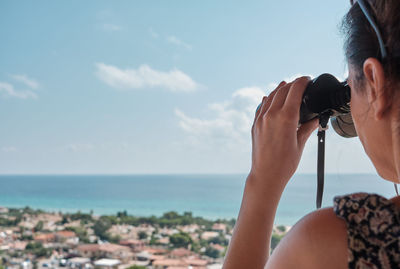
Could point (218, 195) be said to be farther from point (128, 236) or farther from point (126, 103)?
point (126, 103)

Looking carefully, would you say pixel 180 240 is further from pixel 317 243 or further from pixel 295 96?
pixel 317 243

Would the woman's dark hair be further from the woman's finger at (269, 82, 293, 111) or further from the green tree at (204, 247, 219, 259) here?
the green tree at (204, 247, 219, 259)

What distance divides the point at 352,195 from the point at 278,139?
14 cm

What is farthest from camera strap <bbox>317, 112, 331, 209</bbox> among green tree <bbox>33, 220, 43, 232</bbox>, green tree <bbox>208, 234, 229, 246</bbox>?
green tree <bbox>33, 220, 43, 232</bbox>

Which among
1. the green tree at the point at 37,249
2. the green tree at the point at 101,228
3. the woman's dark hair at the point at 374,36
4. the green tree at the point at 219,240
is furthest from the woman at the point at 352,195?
the green tree at the point at 37,249

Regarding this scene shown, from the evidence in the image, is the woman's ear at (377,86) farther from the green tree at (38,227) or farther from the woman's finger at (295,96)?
the green tree at (38,227)

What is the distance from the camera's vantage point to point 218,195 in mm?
3029

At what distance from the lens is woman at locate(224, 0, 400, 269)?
27 centimetres

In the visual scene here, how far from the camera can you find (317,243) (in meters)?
0.27

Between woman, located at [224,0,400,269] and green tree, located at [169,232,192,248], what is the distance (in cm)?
189

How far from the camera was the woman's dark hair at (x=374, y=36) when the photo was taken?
0.29m

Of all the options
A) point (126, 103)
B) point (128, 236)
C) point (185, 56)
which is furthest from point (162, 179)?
point (128, 236)

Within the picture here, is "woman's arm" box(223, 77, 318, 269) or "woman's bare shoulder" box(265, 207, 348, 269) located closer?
"woman's bare shoulder" box(265, 207, 348, 269)

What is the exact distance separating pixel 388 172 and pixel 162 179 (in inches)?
134
